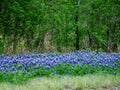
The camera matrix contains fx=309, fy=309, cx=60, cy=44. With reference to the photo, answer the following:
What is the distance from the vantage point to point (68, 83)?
827 cm

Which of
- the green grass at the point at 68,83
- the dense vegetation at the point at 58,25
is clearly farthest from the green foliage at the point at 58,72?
the dense vegetation at the point at 58,25

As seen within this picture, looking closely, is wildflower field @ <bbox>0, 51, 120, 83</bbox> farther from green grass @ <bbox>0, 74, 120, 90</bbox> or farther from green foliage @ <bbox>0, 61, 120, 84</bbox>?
green grass @ <bbox>0, 74, 120, 90</bbox>

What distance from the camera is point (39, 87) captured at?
758 cm

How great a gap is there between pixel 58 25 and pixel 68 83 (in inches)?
402

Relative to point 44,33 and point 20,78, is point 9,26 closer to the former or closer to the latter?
A: point 44,33

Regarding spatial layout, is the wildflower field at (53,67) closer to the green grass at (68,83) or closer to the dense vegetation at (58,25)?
the green grass at (68,83)

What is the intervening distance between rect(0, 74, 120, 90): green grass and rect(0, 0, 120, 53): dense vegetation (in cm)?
740

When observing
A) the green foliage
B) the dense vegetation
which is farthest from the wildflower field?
the dense vegetation

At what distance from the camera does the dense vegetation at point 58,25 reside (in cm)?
1602

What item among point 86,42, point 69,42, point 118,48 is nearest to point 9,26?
point 69,42

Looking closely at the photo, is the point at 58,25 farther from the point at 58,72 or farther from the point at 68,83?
the point at 68,83

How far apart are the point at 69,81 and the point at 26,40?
9522mm

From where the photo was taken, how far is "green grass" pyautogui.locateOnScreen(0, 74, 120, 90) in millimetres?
7570

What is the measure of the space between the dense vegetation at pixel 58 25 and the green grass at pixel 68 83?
291 inches
